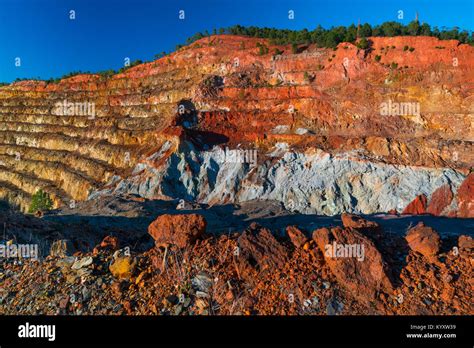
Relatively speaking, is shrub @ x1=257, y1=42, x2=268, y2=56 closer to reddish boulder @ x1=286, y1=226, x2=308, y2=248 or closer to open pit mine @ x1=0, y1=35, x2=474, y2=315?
open pit mine @ x1=0, y1=35, x2=474, y2=315

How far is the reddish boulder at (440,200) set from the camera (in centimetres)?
2539

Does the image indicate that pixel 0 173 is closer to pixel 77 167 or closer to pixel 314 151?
pixel 77 167

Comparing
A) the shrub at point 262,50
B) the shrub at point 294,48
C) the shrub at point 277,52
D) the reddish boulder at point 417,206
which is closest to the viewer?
the reddish boulder at point 417,206

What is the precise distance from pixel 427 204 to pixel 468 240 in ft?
65.8

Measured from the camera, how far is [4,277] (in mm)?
8266

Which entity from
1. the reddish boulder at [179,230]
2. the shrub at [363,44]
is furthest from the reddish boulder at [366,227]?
the shrub at [363,44]

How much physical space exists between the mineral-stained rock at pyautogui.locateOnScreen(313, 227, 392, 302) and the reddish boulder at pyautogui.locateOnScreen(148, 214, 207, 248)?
10.7 ft

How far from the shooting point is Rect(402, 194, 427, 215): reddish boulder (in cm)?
2573

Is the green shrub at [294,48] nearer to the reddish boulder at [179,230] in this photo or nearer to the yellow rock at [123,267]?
the reddish boulder at [179,230]

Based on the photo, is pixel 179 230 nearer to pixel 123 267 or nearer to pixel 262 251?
pixel 123 267

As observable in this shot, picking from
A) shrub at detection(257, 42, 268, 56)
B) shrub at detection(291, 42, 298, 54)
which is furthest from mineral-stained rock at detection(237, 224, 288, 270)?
shrub at detection(257, 42, 268, 56)

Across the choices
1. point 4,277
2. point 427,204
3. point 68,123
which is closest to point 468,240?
point 4,277

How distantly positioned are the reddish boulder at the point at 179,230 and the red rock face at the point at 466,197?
24078mm

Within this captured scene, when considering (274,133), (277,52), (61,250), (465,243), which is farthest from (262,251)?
(277,52)
